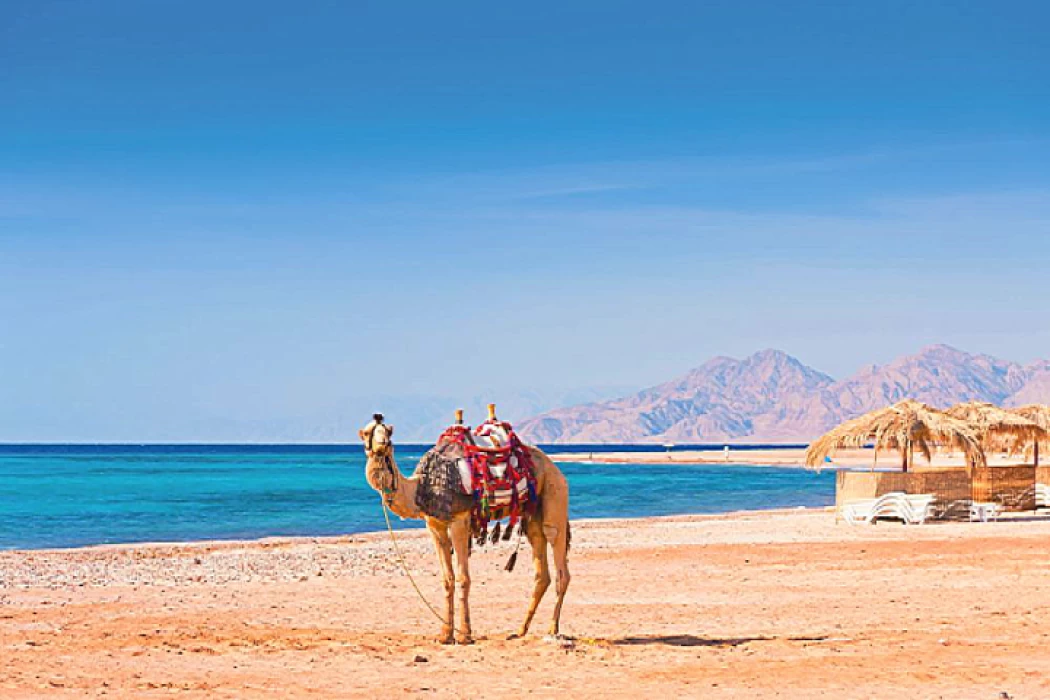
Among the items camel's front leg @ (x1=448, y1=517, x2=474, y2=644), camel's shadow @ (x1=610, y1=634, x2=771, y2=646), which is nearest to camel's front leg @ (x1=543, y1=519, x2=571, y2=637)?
camel's shadow @ (x1=610, y1=634, x2=771, y2=646)

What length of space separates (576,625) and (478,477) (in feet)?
8.45

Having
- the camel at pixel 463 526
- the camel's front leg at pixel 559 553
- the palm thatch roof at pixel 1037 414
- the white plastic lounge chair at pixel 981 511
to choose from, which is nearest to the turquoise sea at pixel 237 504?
the palm thatch roof at pixel 1037 414

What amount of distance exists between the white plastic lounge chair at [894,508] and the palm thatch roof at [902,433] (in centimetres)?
122

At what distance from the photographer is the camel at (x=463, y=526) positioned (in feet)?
35.0

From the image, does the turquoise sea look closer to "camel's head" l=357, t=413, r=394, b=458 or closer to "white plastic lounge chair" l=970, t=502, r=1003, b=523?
"white plastic lounge chair" l=970, t=502, r=1003, b=523

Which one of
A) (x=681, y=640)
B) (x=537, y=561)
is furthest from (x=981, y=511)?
(x=537, y=561)

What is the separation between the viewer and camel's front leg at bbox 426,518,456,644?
1131 cm

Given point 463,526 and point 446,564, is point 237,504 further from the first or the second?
point 463,526

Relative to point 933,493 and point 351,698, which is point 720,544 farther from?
point 351,698

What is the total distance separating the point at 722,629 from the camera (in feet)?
41.7

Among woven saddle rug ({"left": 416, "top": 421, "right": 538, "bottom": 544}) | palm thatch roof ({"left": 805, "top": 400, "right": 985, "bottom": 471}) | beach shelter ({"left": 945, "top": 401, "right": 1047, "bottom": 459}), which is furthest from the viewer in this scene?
beach shelter ({"left": 945, "top": 401, "right": 1047, "bottom": 459})

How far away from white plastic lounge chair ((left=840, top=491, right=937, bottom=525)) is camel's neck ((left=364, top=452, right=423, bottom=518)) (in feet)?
59.8

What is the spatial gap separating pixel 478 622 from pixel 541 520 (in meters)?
2.12

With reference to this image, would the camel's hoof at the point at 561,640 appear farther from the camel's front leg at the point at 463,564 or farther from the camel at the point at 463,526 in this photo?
the camel's front leg at the point at 463,564
